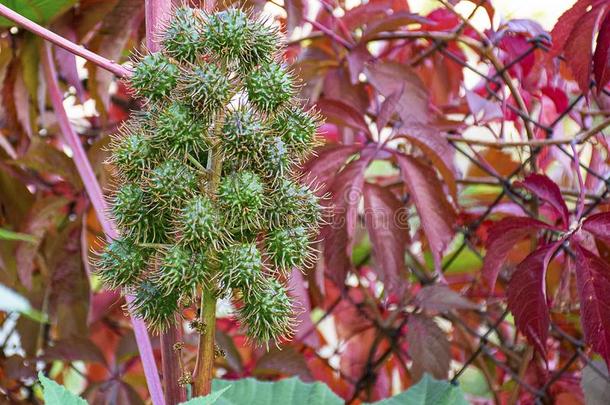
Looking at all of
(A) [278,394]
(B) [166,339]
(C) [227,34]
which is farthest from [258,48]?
(A) [278,394]

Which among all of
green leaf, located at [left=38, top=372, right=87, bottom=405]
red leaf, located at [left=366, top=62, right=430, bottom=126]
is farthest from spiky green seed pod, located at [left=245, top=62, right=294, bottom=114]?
red leaf, located at [left=366, top=62, right=430, bottom=126]

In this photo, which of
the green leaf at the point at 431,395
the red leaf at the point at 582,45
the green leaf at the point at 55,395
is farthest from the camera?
the red leaf at the point at 582,45

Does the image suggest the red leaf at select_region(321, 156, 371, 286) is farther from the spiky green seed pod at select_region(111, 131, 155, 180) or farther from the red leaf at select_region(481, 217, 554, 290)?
the spiky green seed pod at select_region(111, 131, 155, 180)

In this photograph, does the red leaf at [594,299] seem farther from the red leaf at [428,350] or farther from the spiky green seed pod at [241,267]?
the spiky green seed pod at [241,267]

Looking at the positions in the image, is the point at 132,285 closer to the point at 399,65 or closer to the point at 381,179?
the point at 399,65

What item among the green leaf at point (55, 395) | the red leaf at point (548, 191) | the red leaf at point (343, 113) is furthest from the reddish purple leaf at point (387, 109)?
the green leaf at point (55, 395)
